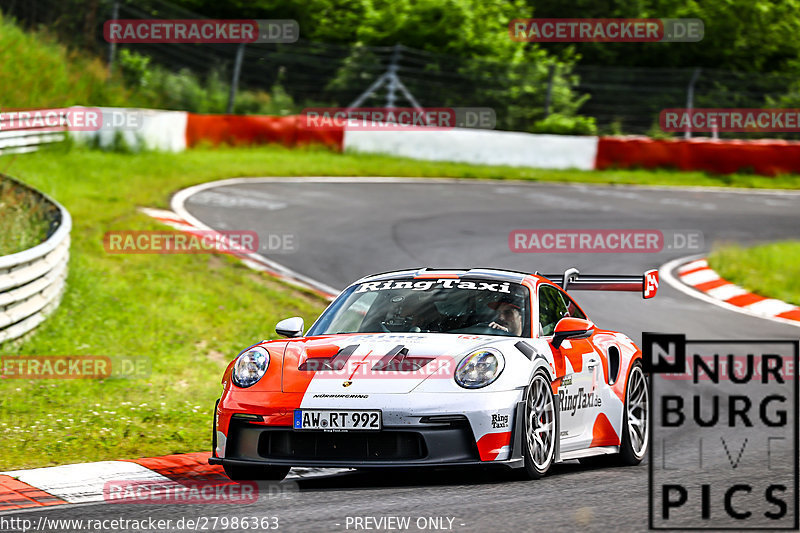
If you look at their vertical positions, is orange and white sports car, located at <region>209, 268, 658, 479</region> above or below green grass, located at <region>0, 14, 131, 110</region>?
below

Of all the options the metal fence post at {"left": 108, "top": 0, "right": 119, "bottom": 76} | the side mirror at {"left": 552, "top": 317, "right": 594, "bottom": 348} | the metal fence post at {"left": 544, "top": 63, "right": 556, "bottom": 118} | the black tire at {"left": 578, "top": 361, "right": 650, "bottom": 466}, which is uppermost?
the metal fence post at {"left": 108, "top": 0, "right": 119, "bottom": 76}

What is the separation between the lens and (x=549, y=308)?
755cm

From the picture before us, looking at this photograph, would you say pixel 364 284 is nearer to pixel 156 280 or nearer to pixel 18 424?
pixel 18 424

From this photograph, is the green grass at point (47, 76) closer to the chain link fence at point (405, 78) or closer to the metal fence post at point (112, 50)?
the metal fence post at point (112, 50)

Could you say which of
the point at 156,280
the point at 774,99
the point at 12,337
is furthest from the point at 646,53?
the point at 12,337

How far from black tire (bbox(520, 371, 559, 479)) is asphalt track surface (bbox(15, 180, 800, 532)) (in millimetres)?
107

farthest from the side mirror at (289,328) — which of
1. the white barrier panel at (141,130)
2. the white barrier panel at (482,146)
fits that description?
the white barrier panel at (482,146)

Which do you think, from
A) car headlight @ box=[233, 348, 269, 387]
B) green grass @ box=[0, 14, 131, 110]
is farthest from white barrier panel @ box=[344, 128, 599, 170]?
car headlight @ box=[233, 348, 269, 387]

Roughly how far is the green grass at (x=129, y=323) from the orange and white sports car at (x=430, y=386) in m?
1.53

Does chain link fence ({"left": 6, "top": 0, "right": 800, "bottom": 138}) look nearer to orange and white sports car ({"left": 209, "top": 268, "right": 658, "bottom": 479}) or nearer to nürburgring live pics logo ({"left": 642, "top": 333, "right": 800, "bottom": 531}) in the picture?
nürburgring live pics logo ({"left": 642, "top": 333, "right": 800, "bottom": 531})

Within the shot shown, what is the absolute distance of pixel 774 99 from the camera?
26.8 meters

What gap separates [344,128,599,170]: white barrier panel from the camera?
80.5 feet

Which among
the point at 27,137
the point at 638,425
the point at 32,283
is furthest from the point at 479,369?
the point at 27,137

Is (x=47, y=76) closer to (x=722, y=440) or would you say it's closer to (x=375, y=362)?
(x=722, y=440)
